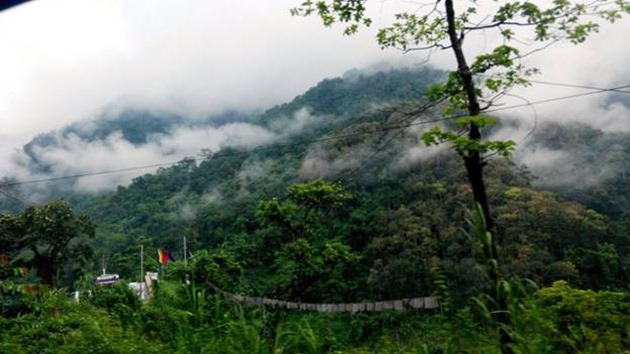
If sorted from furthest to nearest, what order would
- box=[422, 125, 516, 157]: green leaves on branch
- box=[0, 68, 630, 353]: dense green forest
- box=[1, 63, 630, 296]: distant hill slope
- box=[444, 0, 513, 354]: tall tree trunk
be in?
box=[1, 63, 630, 296]: distant hill slope < box=[444, 0, 513, 354]: tall tree trunk < box=[422, 125, 516, 157]: green leaves on branch < box=[0, 68, 630, 353]: dense green forest

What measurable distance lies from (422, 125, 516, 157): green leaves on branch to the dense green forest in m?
0.44

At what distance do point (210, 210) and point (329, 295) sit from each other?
47.5 ft

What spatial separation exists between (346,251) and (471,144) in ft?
35.1

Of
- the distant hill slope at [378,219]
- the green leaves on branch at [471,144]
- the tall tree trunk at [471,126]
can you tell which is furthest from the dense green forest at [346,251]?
the green leaves on branch at [471,144]

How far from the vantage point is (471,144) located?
3.67m

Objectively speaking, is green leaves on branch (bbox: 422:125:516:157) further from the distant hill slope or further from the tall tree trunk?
the distant hill slope

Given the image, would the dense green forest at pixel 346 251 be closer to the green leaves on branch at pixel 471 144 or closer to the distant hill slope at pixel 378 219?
the distant hill slope at pixel 378 219

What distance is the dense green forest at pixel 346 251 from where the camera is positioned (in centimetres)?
200

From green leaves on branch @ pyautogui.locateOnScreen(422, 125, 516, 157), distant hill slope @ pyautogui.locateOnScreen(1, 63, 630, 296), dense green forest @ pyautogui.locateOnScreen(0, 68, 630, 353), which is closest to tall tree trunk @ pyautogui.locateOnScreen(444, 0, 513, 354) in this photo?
green leaves on branch @ pyautogui.locateOnScreen(422, 125, 516, 157)

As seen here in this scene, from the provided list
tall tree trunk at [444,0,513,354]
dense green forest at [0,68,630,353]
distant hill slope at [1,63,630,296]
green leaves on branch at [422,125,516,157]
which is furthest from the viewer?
distant hill slope at [1,63,630,296]

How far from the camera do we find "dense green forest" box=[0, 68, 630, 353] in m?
2.00

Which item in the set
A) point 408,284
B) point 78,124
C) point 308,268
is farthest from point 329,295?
point 78,124

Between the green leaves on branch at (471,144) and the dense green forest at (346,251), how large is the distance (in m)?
0.44

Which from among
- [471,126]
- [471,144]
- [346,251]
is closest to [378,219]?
[346,251]
